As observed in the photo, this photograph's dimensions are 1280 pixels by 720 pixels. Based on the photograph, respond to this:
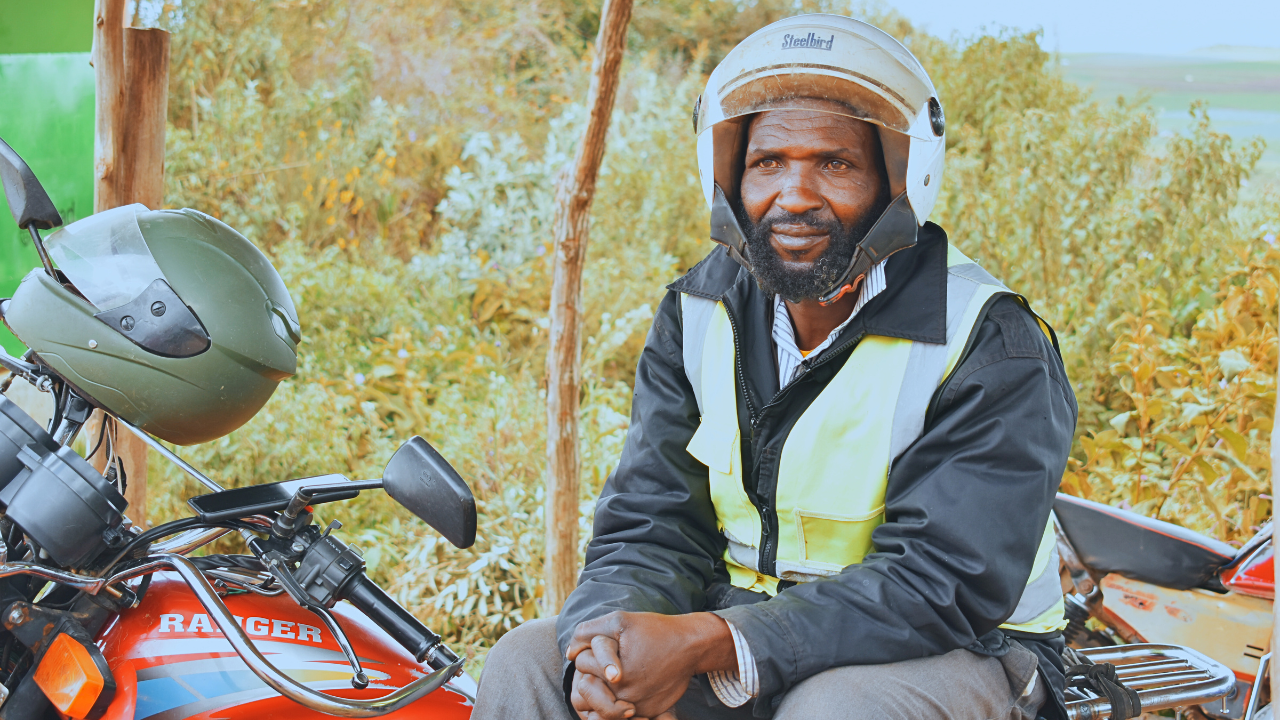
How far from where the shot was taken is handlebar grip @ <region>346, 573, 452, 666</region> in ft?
4.99

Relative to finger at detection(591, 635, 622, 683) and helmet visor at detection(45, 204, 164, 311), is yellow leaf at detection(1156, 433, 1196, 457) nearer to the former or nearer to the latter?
finger at detection(591, 635, 622, 683)

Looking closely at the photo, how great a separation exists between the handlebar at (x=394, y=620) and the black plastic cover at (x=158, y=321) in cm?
43

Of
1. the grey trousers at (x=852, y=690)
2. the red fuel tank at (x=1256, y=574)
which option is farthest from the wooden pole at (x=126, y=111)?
the red fuel tank at (x=1256, y=574)

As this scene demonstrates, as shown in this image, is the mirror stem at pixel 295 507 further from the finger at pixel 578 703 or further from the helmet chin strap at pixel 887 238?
the helmet chin strap at pixel 887 238

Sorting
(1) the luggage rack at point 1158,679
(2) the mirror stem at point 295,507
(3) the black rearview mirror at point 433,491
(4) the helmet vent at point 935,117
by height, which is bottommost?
(1) the luggage rack at point 1158,679

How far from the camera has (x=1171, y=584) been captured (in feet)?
7.52

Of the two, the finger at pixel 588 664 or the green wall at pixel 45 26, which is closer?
the finger at pixel 588 664

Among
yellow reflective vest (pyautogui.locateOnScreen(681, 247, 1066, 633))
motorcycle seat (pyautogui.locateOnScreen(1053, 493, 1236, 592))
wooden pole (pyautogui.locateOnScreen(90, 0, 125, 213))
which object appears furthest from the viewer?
wooden pole (pyautogui.locateOnScreen(90, 0, 125, 213))

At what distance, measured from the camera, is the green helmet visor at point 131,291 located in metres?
1.43

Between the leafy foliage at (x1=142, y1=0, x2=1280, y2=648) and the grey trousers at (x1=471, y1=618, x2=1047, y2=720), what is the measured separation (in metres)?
1.62

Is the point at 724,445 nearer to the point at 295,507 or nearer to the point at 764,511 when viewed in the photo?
the point at 764,511

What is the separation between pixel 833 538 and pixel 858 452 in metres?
0.16

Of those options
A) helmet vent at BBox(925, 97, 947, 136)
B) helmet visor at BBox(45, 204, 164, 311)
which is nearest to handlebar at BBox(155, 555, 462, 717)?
helmet visor at BBox(45, 204, 164, 311)

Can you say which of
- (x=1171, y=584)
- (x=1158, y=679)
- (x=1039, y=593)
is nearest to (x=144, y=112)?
(x=1039, y=593)
